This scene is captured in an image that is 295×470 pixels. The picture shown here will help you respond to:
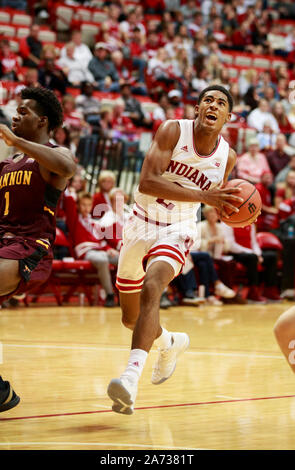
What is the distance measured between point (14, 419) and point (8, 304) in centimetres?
634

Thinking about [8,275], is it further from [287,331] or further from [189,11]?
[189,11]

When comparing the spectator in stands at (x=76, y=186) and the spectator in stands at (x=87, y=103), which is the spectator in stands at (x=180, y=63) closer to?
the spectator in stands at (x=87, y=103)

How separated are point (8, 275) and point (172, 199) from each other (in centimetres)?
115

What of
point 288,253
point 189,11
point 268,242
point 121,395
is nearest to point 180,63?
point 189,11

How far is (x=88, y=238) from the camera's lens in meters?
11.2

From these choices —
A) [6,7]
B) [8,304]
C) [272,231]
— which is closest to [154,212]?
[8,304]

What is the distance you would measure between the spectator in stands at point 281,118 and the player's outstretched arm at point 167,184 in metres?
12.8

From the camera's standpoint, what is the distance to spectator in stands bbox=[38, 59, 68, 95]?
14055 millimetres

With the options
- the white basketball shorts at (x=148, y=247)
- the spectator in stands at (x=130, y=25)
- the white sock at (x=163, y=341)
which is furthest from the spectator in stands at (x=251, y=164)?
the white basketball shorts at (x=148, y=247)

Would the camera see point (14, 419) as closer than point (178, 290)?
Yes

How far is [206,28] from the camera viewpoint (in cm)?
2122

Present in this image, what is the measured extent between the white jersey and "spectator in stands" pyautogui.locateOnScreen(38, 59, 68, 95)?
917cm

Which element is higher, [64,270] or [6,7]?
[6,7]

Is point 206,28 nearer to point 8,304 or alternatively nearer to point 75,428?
point 8,304
